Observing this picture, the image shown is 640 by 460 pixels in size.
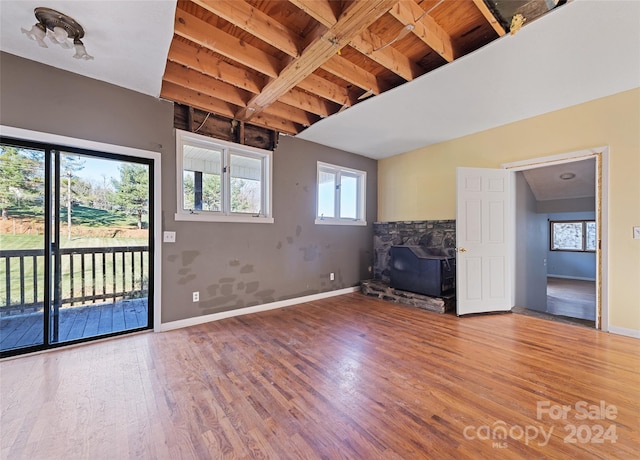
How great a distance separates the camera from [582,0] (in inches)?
72.0

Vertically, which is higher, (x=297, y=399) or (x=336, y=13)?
(x=336, y=13)

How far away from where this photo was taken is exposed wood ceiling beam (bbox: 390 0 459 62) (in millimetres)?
1990

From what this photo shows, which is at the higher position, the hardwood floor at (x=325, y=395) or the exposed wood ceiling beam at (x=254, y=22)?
the exposed wood ceiling beam at (x=254, y=22)

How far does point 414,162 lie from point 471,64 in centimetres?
263

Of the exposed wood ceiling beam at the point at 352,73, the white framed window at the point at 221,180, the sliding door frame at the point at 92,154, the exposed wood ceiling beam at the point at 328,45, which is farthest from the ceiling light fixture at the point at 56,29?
the exposed wood ceiling beam at the point at 352,73

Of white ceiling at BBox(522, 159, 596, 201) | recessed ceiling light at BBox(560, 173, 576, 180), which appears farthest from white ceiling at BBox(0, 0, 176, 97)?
recessed ceiling light at BBox(560, 173, 576, 180)

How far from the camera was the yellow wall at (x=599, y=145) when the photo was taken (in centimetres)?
299

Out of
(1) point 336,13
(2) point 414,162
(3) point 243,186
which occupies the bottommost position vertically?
(3) point 243,186

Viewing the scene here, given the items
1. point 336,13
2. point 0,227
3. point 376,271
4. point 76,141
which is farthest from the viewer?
point 376,271

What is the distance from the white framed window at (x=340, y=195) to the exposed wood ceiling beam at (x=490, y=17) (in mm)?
3077

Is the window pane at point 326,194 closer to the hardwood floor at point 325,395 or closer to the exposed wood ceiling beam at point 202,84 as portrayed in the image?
the exposed wood ceiling beam at point 202,84

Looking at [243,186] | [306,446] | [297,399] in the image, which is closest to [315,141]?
[243,186]

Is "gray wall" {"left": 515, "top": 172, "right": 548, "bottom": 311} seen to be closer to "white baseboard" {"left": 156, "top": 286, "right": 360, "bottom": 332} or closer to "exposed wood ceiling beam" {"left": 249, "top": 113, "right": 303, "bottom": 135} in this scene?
"white baseboard" {"left": 156, "top": 286, "right": 360, "bottom": 332}

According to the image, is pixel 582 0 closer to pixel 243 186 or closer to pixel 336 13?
pixel 336 13
